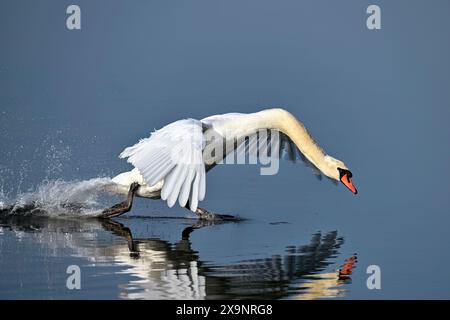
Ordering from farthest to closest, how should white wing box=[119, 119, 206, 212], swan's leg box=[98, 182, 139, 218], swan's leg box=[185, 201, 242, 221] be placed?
1. swan's leg box=[185, 201, 242, 221]
2. swan's leg box=[98, 182, 139, 218]
3. white wing box=[119, 119, 206, 212]

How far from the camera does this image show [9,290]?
36.4ft

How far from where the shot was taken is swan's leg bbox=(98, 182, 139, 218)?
52.9 ft

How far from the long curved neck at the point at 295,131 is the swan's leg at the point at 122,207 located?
2145mm

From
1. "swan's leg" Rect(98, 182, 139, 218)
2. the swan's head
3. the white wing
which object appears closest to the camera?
the white wing

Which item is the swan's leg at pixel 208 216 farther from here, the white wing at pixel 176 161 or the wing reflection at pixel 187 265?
the white wing at pixel 176 161

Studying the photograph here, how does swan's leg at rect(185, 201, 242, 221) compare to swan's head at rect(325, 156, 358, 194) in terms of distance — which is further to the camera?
swan's leg at rect(185, 201, 242, 221)

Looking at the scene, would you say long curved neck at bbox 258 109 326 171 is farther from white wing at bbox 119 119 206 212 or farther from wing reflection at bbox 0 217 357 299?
white wing at bbox 119 119 206 212

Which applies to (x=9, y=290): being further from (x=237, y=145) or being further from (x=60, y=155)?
(x=60, y=155)

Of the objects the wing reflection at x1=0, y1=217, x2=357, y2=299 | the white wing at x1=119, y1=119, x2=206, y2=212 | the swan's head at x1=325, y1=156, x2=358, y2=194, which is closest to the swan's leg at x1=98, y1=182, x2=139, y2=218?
the wing reflection at x1=0, y1=217, x2=357, y2=299

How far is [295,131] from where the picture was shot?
16.2m

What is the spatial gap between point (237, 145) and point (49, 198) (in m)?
2.97

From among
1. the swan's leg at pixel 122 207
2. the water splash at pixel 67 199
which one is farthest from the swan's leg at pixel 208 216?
the water splash at pixel 67 199

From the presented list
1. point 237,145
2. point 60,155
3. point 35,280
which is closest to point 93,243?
point 35,280
